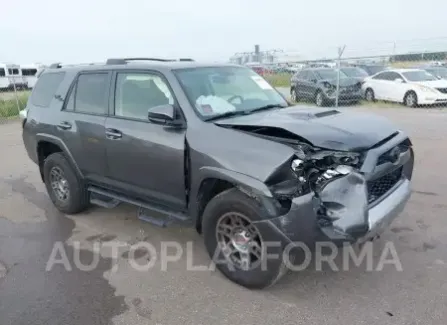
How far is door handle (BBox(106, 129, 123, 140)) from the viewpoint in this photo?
4133mm

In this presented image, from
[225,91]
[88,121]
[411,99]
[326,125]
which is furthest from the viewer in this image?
[411,99]

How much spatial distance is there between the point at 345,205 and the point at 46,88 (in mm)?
4120

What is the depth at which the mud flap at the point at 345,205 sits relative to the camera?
9.72 ft

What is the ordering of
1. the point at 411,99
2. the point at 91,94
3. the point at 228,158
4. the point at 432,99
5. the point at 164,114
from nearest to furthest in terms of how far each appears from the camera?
the point at 228,158 → the point at 164,114 → the point at 91,94 → the point at 432,99 → the point at 411,99

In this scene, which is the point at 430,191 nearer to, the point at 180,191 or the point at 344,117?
the point at 344,117

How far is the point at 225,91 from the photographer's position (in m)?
4.12

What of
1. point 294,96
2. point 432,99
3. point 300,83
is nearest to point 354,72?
point 294,96

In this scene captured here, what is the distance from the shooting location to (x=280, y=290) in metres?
3.40

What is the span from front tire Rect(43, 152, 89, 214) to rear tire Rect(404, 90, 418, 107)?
42.8 feet

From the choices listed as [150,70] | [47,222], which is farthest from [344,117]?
[47,222]

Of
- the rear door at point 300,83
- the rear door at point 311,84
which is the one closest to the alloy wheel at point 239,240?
the rear door at point 311,84

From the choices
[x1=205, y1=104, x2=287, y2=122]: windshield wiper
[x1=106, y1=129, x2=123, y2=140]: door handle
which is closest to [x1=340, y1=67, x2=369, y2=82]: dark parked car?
[x1=205, y1=104, x2=287, y2=122]: windshield wiper

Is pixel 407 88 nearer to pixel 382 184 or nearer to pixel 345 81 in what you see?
pixel 345 81

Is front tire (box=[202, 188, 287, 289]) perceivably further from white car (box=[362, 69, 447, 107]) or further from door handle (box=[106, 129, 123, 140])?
white car (box=[362, 69, 447, 107])
